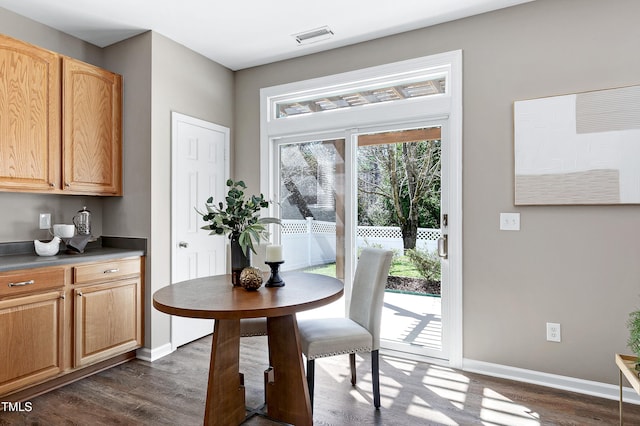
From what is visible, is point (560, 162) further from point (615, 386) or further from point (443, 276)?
point (615, 386)

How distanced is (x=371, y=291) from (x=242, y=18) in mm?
2296

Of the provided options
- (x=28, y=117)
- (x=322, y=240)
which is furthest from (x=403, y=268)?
(x=28, y=117)

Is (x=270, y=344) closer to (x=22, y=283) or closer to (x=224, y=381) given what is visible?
(x=224, y=381)

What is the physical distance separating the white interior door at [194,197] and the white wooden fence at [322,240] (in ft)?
2.37

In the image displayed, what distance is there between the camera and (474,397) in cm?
247

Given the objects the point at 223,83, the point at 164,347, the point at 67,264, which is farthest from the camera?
the point at 223,83

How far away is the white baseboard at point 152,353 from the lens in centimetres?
312

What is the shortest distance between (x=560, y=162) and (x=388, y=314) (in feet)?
5.84

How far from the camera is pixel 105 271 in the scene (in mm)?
2904

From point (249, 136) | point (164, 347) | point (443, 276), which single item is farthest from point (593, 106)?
point (164, 347)

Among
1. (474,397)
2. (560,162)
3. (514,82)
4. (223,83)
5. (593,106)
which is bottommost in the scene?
(474,397)

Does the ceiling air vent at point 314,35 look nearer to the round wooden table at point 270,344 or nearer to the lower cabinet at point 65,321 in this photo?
the round wooden table at point 270,344

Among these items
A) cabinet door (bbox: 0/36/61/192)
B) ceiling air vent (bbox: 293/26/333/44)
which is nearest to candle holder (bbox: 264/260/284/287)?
cabinet door (bbox: 0/36/61/192)

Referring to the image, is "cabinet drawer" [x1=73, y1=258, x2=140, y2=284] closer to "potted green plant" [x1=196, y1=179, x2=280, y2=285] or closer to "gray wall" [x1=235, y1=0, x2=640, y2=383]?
"potted green plant" [x1=196, y1=179, x2=280, y2=285]
